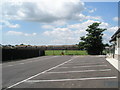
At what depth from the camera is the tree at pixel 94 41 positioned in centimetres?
4916

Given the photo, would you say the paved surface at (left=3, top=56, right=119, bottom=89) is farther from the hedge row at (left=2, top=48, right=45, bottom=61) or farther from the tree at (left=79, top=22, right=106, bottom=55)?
the tree at (left=79, top=22, right=106, bottom=55)

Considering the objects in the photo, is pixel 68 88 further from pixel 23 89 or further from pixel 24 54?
pixel 24 54

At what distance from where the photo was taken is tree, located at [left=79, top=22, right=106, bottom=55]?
49.2 m

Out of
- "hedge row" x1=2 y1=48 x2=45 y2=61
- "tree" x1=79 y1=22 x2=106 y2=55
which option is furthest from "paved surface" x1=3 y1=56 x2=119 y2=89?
"tree" x1=79 y1=22 x2=106 y2=55

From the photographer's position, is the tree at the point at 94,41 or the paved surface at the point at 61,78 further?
the tree at the point at 94,41

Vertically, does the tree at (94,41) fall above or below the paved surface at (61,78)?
above

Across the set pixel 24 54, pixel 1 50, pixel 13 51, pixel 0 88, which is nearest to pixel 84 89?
pixel 0 88

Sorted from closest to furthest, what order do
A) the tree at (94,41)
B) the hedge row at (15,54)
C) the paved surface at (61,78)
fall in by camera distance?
the paved surface at (61,78) → the hedge row at (15,54) → the tree at (94,41)

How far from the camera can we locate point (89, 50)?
50500 mm

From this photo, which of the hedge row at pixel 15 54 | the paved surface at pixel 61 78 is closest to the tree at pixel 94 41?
the hedge row at pixel 15 54

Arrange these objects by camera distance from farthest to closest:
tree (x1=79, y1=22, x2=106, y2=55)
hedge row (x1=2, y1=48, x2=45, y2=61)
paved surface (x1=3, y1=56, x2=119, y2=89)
A: tree (x1=79, y1=22, x2=106, y2=55), hedge row (x1=2, y1=48, x2=45, y2=61), paved surface (x1=3, y1=56, x2=119, y2=89)

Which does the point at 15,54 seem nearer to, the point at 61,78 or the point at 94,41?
the point at 61,78

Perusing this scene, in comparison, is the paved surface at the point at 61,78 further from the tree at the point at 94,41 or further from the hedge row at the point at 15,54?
the tree at the point at 94,41

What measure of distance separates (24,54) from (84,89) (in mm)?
27634
